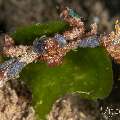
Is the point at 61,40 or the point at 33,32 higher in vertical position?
the point at 33,32

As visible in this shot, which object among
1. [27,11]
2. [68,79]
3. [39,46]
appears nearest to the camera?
[39,46]

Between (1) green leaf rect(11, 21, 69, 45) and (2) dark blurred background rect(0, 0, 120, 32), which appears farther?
(2) dark blurred background rect(0, 0, 120, 32)

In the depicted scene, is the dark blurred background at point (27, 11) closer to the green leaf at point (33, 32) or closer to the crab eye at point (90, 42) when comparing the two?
the green leaf at point (33, 32)

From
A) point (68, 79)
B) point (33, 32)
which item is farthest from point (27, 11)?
point (68, 79)

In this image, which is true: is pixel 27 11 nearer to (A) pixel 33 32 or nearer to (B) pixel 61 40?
(A) pixel 33 32

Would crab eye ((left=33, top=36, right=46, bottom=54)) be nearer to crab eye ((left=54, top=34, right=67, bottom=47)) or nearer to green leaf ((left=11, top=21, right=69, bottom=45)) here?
crab eye ((left=54, top=34, right=67, bottom=47))

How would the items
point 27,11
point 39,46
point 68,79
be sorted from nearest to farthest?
point 39,46
point 68,79
point 27,11

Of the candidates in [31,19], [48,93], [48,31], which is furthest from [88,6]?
[48,93]

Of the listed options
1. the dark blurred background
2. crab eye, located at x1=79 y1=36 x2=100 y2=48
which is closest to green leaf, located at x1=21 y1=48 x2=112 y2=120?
crab eye, located at x1=79 y1=36 x2=100 y2=48

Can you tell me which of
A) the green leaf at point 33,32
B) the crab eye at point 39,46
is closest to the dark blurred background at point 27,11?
the green leaf at point 33,32
